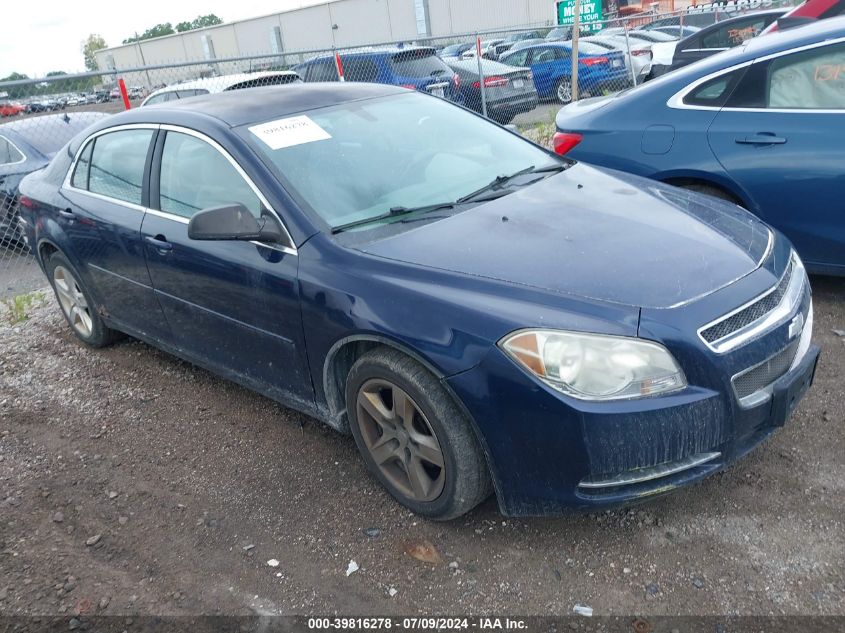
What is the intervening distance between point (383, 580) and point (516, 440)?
77cm

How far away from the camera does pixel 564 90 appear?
1609cm

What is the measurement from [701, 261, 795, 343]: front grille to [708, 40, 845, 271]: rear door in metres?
1.70

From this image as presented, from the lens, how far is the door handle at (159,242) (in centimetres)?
361

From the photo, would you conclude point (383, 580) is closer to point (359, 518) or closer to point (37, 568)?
point (359, 518)

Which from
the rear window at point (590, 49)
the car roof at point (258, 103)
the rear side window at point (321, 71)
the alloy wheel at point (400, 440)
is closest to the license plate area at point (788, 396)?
the alloy wheel at point (400, 440)

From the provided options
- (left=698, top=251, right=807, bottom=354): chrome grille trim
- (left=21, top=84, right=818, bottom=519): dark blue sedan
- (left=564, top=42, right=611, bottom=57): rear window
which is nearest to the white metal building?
(left=564, top=42, right=611, bottom=57): rear window

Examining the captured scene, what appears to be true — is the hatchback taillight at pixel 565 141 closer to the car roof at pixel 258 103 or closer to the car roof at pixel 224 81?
the car roof at pixel 258 103

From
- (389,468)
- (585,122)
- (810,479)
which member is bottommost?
(810,479)

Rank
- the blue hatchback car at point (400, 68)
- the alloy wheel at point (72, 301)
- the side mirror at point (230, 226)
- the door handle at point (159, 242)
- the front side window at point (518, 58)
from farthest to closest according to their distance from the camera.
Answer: the front side window at point (518, 58), the blue hatchback car at point (400, 68), the alloy wheel at point (72, 301), the door handle at point (159, 242), the side mirror at point (230, 226)

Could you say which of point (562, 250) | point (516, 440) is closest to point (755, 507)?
point (516, 440)

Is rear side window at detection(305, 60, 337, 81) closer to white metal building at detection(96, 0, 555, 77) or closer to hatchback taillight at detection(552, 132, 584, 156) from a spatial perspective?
hatchback taillight at detection(552, 132, 584, 156)

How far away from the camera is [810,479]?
2.91m

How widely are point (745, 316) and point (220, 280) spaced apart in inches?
88.6

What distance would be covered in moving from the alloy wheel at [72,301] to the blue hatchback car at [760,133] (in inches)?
143
